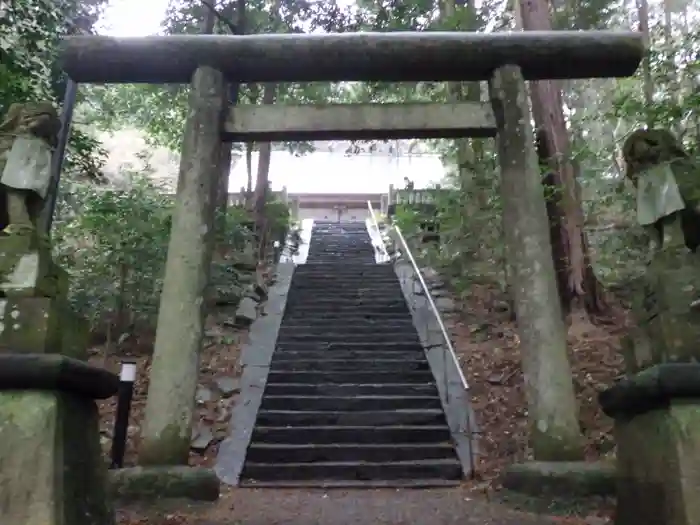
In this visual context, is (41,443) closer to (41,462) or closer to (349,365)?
(41,462)

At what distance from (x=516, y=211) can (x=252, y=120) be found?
2.20 metres

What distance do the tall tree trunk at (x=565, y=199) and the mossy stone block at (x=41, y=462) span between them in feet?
20.6

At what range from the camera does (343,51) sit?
5.34 metres

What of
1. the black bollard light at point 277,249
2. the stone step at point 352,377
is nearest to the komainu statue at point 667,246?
the stone step at point 352,377

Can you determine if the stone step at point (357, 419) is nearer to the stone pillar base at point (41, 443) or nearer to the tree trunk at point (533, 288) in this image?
the tree trunk at point (533, 288)

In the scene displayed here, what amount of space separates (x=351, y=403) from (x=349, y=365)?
3.16ft

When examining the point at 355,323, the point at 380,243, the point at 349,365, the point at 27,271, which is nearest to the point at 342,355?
the point at 349,365

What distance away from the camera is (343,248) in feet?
50.8

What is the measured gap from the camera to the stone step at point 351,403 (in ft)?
22.8

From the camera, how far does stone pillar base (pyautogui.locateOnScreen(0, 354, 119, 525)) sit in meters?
2.86

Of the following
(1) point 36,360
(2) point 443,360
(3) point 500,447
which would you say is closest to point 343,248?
(2) point 443,360

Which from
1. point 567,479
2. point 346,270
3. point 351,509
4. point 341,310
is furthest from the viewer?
point 346,270

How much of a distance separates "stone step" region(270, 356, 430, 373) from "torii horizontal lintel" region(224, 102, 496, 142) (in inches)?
126

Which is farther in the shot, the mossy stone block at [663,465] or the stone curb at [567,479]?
the stone curb at [567,479]
